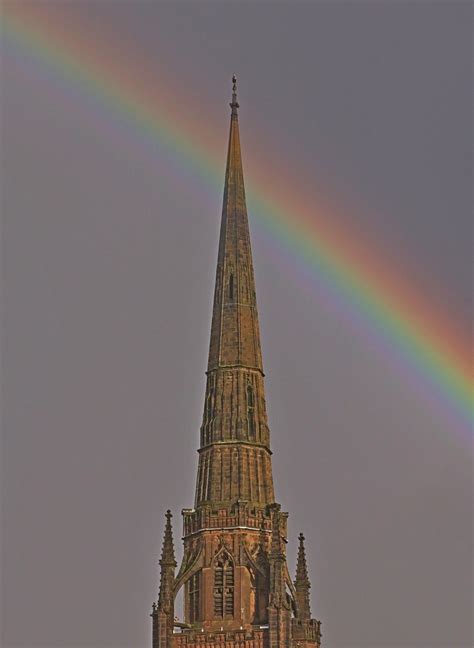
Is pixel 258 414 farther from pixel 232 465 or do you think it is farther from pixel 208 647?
pixel 208 647

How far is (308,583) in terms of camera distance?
147 meters

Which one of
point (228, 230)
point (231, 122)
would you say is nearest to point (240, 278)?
point (228, 230)

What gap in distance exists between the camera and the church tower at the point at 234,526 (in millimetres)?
141875

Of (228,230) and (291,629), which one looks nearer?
(291,629)

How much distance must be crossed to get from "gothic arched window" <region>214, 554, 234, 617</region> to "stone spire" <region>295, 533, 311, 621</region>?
6.28 m

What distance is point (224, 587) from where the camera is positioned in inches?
5655

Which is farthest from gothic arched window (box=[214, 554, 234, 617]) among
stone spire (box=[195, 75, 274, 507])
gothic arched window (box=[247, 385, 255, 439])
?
gothic arched window (box=[247, 385, 255, 439])

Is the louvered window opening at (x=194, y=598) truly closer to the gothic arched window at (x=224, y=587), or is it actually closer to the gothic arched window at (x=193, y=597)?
the gothic arched window at (x=193, y=597)

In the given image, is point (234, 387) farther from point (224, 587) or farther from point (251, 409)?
point (224, 587)

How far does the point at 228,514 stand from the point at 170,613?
9.57 meters

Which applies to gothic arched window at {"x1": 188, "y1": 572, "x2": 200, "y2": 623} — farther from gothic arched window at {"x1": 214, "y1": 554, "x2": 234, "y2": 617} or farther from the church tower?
gothic arched window at {"x1": 214, "y1": 554, "x2": 234, "y2": 617}

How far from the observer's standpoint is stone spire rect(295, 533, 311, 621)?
14575cm

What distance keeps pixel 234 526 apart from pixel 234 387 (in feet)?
40.3

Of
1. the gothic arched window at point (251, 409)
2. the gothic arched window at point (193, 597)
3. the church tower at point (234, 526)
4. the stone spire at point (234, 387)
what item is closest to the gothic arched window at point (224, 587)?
the church tower at point (234, 526)
